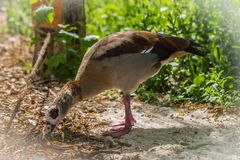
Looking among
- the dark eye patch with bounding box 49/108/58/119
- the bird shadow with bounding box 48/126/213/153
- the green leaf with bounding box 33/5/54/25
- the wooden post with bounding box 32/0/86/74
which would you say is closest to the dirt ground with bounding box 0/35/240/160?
the bird shadow with bounding box 48/126/213/153

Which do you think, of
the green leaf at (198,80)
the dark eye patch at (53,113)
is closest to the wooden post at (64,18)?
the green leaf at (198,80)

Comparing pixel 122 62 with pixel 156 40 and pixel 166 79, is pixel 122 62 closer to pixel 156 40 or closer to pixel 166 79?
pixel 156 40

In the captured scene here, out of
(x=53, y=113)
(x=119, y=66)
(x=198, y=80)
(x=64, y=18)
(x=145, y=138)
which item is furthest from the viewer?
(x=64, y=18)

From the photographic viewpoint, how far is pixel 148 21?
675 cm

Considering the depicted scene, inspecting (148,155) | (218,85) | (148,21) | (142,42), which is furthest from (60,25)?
(148,155)

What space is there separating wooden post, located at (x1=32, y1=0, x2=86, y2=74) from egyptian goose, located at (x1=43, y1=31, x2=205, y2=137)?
5.18ft

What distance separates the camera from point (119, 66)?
16.5 feet

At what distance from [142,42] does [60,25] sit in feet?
5.24

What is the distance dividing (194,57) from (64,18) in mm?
1742

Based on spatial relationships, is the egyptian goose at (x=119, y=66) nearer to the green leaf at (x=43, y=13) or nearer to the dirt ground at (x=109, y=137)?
the dirt ground at (x=109, y=137)

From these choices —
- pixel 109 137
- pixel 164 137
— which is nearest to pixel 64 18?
pixel 109 137

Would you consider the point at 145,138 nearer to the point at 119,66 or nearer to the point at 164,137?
the point at 164,137

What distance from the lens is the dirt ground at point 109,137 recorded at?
173 inches

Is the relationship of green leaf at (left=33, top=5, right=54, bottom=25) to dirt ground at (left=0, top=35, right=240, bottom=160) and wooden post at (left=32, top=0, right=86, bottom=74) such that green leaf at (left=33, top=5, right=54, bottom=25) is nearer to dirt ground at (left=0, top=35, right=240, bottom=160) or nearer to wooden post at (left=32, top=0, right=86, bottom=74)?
wooden post at (left=32, top=0, right=86, bottom=74)
